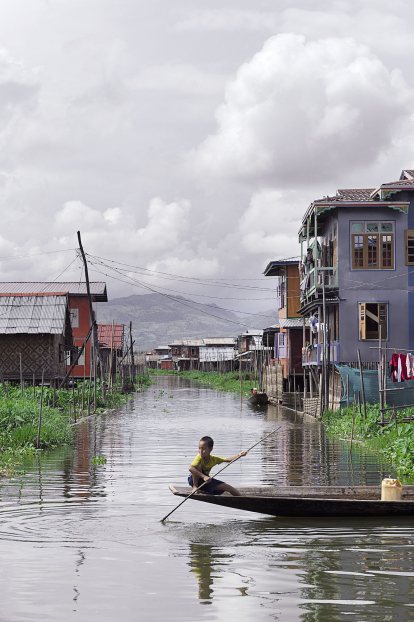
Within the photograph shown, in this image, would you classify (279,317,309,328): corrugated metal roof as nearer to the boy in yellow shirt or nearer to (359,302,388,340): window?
(359,302,388,340): window

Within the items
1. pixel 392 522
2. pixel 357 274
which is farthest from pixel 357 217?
pixel 392 522

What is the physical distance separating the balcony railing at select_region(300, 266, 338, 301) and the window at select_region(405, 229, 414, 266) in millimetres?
2983

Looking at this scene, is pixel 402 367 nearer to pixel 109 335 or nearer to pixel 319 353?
pixel 319 353

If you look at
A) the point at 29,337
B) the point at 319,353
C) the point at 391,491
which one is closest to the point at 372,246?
the point at 319,353

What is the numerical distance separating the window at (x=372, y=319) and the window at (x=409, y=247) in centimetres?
203

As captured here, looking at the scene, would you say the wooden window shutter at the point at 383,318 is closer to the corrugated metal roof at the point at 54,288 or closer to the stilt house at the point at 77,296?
the stilt house at the point at 77,296

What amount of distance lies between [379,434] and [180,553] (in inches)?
489

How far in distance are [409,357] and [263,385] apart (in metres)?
32.6

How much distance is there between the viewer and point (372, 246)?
30.8 meters

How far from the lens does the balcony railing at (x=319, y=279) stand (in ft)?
101

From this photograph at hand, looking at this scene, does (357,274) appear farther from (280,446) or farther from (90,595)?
(90,595)

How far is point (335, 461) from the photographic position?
1775 cm

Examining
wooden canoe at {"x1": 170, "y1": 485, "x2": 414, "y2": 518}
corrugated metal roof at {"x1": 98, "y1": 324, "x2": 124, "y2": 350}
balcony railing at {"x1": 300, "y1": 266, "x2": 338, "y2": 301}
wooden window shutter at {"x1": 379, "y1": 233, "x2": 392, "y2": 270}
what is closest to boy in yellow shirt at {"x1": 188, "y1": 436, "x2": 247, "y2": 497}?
wooden canoe at {"x1": 170, "y1": 485, "x2": 414, "y2": 518}

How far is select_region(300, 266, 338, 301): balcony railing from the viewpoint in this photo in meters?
30.8
